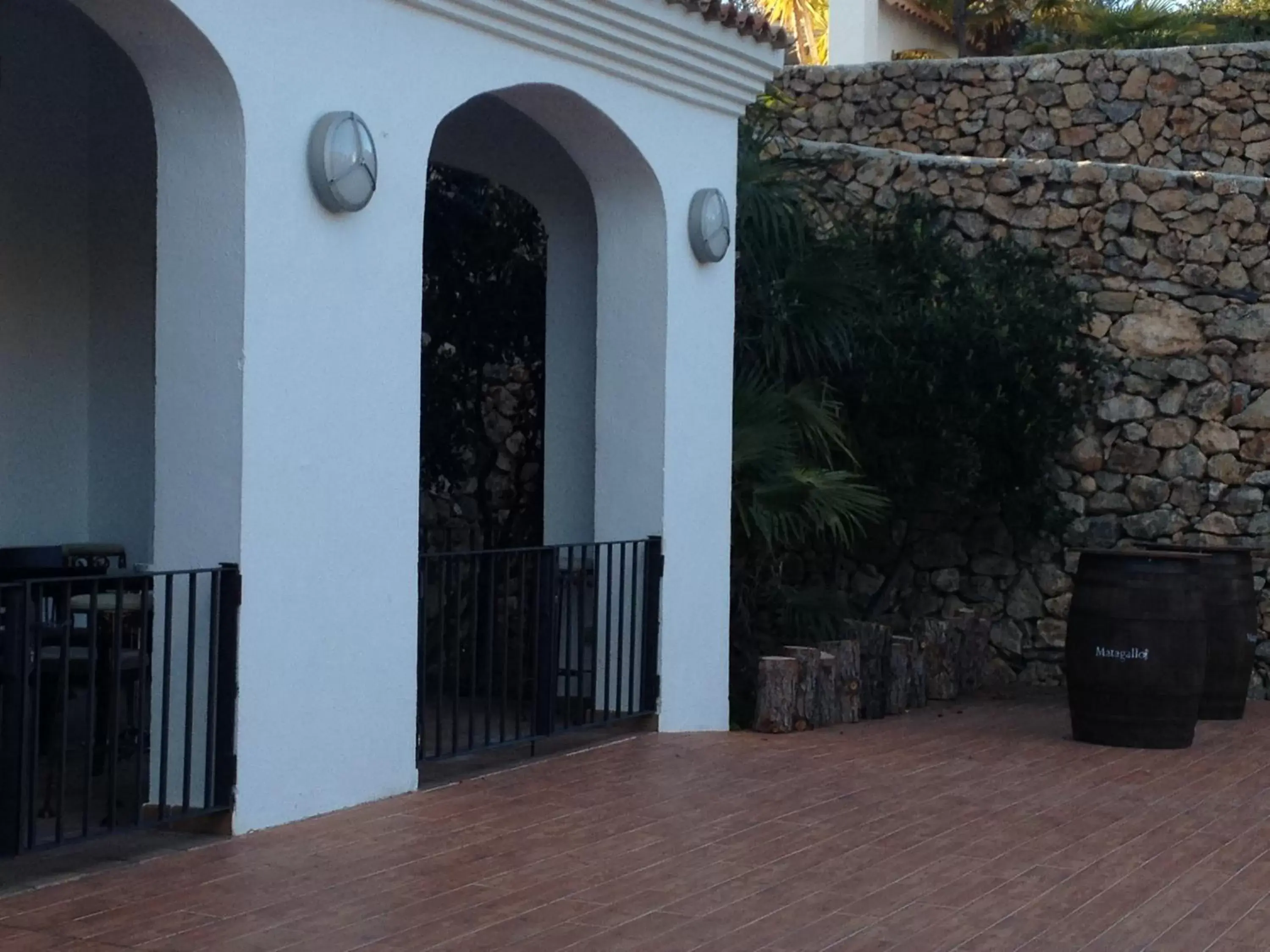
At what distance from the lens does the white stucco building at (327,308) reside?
6.16m

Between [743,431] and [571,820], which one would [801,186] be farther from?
[571,820]

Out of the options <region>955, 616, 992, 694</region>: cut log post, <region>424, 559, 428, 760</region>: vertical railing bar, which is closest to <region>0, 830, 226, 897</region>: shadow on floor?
<region>424, 559, 428, 760</region>: vertical railing bar

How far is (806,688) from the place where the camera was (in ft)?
31.0

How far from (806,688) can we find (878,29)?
53.6ft

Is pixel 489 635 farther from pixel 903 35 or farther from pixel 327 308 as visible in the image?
pixel 903 35

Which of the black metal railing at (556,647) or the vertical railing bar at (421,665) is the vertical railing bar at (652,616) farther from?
the vertical railing bar at (421,665)

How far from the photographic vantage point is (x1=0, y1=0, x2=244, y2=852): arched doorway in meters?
5.82

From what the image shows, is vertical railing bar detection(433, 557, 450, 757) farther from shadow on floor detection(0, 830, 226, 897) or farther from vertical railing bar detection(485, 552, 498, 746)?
shadow on floor detection(0, 830, 226, 897)

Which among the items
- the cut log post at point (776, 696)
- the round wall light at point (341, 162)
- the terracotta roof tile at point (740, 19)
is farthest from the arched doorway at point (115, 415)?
the cut log post at point (776, 696)

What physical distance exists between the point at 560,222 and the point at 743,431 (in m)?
1.69

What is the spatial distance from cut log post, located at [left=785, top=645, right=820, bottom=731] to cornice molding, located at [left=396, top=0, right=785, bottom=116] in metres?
3.05

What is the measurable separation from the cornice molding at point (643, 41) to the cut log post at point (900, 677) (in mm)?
3441

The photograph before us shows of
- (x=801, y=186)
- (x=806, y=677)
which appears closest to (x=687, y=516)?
(x=806, y=677)

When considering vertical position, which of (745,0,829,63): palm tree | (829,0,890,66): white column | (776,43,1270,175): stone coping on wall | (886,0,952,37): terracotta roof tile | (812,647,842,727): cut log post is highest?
(745,0,829,63): palm tree
